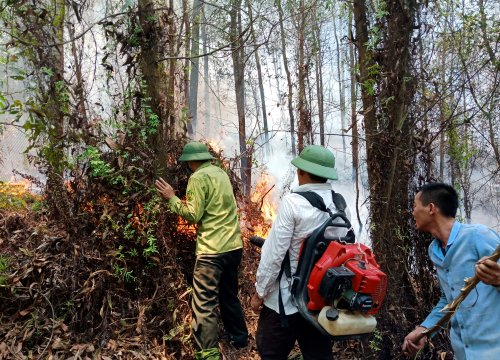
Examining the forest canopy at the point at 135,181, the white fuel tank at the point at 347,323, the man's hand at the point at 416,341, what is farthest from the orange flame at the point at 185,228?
the man's hand at the point at 416,341

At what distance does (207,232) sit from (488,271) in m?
2.88

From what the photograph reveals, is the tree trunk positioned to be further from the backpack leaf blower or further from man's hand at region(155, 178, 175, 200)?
man's hand at region(155, 178, 175, 200)

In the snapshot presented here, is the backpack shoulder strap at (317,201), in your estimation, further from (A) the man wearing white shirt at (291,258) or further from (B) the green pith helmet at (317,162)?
(B) the green pith helmet at (317,162)

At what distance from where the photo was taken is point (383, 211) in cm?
473

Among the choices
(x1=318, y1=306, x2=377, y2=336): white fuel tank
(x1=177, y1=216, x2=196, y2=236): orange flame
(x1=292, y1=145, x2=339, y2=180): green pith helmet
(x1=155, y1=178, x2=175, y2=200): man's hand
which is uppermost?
(x1=292, y1=145, x2=339, y2=180): green pith helmet

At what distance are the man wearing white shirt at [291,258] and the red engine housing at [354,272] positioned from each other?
23cm

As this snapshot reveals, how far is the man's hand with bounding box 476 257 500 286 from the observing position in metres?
2.20

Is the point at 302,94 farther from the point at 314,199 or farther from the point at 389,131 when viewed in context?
the point at 314,199

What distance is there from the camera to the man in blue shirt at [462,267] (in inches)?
100.0

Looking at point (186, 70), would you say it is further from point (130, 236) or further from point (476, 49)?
point (476, 49)

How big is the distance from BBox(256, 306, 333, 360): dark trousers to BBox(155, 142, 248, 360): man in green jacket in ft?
3.89

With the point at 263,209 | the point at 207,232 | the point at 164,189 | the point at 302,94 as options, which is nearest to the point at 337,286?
the point at 207,232

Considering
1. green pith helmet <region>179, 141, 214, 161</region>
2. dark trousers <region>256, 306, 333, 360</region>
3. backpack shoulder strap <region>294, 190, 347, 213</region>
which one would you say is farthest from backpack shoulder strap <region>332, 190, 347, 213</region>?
green pith helmet <region>179, 141, 214, 161</region>

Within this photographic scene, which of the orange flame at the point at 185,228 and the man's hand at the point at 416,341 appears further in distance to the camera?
the orange flame at the point at 185,228
